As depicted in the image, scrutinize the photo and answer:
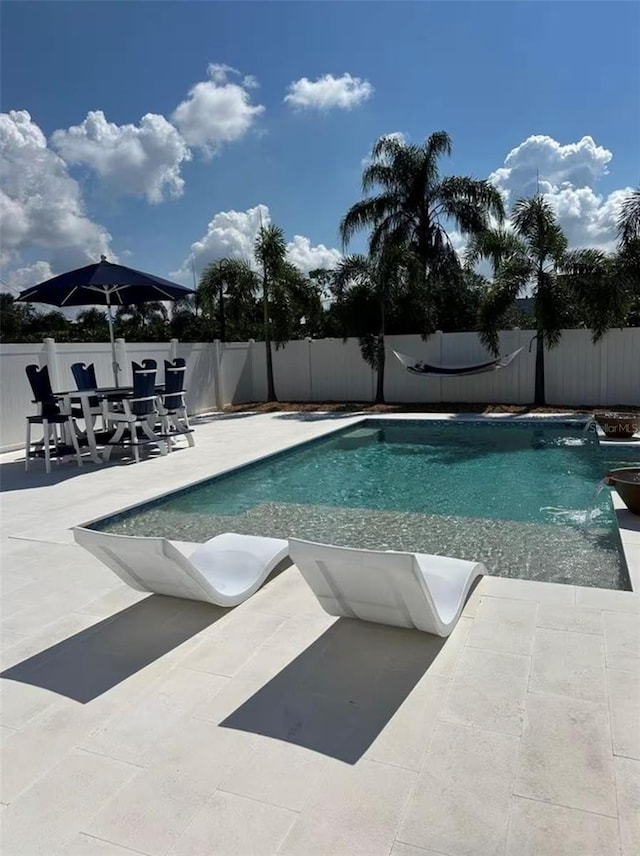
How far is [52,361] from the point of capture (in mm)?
8695

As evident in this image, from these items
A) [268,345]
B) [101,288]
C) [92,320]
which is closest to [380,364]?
[268,345]

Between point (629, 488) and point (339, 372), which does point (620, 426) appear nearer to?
point (629, 488)

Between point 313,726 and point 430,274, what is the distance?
14.6m

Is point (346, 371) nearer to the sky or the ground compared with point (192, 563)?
nearer to the sky

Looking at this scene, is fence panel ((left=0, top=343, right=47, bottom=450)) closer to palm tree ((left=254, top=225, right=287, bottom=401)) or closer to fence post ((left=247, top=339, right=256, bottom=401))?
palm tree ((left=254, top=225, right=287, bottom=401))

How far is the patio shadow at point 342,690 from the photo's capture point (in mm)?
1911

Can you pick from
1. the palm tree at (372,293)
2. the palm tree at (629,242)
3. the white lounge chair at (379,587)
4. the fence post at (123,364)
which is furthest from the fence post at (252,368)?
the white lounge chair at (379,587)

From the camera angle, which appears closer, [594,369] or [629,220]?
[629,220]

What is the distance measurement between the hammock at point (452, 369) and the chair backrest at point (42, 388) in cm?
694

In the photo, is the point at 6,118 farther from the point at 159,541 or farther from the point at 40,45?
the point at 159,541

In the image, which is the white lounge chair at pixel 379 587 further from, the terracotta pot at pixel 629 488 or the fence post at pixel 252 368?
the fence post at pixel 252 368

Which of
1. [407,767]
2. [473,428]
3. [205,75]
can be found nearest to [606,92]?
[473,428]

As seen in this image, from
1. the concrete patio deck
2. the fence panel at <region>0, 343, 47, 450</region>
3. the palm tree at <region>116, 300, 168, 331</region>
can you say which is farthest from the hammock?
the palm tree at <region>116, 300, 168, 331</region>

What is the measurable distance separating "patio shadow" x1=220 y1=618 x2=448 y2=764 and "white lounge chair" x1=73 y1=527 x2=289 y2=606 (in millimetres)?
581
